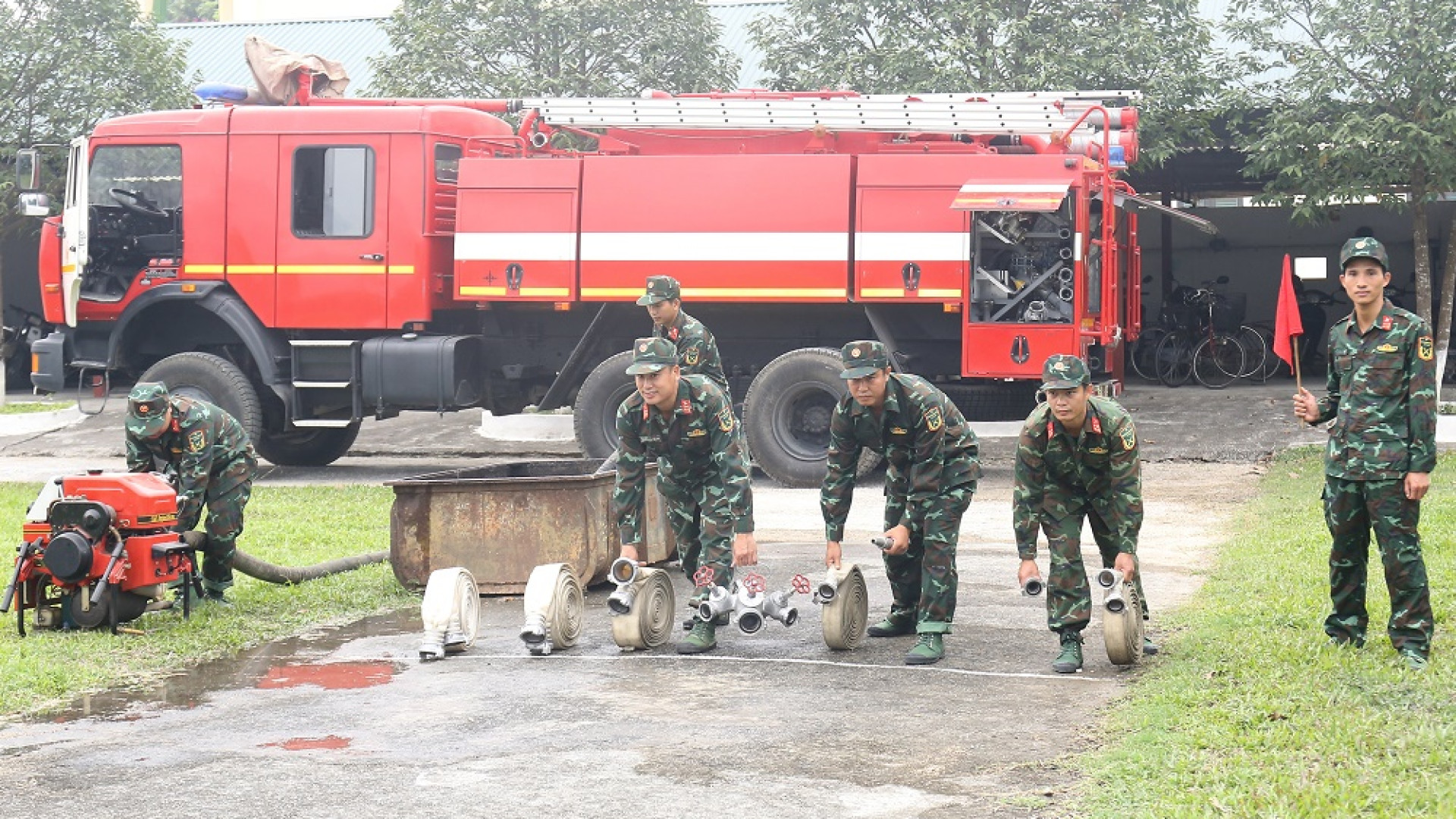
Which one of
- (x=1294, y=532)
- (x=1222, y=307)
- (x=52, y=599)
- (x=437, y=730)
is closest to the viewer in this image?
(x=437, y=730)

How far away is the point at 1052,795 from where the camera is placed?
5781mm

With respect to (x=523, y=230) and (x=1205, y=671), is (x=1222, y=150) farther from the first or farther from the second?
(x=1205, y=671)

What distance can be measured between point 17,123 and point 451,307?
9.14 metres

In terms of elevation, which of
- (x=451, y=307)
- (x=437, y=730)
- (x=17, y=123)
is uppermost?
(x=17, y=123)

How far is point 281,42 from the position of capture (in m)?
30.4

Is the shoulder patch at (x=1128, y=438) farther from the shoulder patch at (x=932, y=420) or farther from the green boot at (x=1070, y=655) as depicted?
the shoulder patch at (x=932, y=420)

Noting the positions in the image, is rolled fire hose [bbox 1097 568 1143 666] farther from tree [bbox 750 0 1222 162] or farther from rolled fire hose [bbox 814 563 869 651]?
tree [bbox 750 0 1222 162]

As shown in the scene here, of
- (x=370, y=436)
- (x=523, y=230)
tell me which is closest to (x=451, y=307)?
(x=523, y=230)

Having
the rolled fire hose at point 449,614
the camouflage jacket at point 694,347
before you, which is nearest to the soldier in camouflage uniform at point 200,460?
the rolled fire hose at point 449,614

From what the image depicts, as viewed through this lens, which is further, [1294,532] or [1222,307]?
[1222,307]

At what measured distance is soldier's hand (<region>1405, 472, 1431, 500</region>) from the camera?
7.43m

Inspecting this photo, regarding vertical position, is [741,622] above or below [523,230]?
below

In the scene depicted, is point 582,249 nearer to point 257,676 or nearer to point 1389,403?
point 257,676

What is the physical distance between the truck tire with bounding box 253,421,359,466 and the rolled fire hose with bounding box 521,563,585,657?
9.15m
